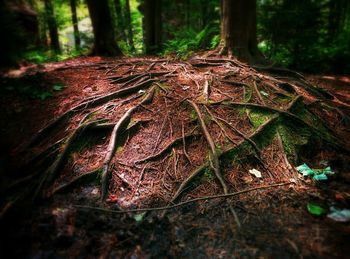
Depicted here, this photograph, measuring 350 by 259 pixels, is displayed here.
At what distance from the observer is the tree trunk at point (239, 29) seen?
6.96 m

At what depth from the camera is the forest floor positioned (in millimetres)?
3090

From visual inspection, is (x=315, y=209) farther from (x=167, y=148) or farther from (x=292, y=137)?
(x=167, y=148)

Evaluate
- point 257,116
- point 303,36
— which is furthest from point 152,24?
point 257,116

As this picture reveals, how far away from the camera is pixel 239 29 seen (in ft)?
23.2

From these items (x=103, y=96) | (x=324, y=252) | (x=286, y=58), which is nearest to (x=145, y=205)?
(x=324, y=252)

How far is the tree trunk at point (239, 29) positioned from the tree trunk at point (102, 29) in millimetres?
3823

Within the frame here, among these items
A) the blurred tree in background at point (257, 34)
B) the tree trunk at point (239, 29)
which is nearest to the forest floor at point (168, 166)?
the tree trunk at point (239, 29)

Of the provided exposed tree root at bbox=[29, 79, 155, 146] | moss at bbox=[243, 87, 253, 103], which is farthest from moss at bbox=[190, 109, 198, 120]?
exposed tree root at bbox=[29, 79, 155, 146]

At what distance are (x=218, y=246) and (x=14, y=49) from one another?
4.11 metres

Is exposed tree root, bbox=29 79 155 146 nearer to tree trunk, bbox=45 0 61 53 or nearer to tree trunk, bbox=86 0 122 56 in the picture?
tree trunk, bbox=86 0 122 56

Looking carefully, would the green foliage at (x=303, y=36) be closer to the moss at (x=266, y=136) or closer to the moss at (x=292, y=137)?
the moss at (x=292, y=137)

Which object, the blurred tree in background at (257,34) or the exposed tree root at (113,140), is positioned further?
the blurred tree in background at (257,34)

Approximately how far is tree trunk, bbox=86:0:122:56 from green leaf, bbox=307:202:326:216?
24.8ft

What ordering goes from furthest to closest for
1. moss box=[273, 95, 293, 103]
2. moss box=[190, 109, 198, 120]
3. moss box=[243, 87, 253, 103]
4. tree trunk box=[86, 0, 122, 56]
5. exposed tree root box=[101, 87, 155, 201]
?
tree trunk box=[86, 0, 122, 56], moss box=[273, 95, 293, 103], moss box=[243, 87, 253, 103], moss box=[190, 109, 198, 120], exposed tree root box=[101, 87, 155, 201]
